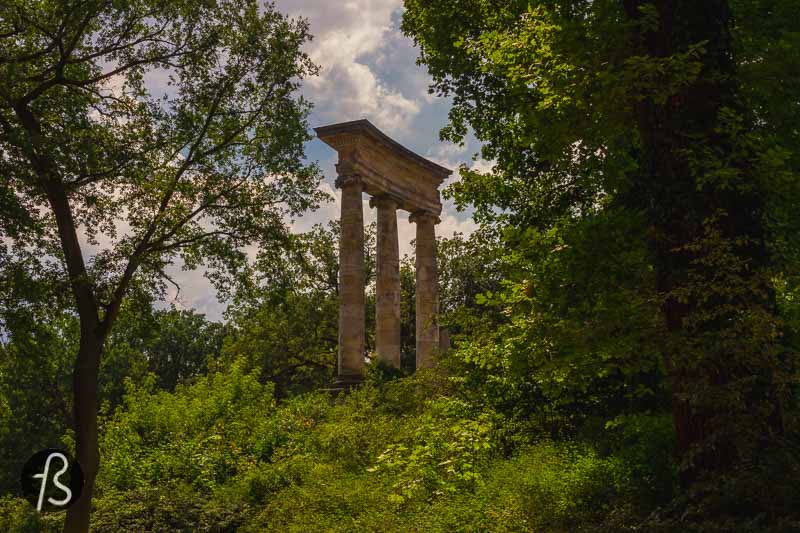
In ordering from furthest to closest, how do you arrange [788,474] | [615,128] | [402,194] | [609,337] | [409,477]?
[402,194] → [409,477] → [615,128] → [609,337] → [788,474]

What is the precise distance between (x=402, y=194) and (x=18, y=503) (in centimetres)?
3127

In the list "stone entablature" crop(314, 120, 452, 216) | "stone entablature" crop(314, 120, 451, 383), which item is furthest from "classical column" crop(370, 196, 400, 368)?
"stone entablature" crop(314, 120, 452, 216)

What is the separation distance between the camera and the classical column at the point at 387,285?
161 ft

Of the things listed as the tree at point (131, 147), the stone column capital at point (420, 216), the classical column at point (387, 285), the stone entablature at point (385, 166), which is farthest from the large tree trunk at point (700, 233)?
the stone column capital at point (420, 216)

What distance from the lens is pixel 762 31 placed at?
15.1 metres

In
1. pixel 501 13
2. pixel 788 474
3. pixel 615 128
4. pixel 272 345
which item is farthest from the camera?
pixel 272 345

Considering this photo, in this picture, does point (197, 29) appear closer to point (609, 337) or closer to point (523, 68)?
point (523, 68)

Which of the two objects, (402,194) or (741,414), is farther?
(402,194)

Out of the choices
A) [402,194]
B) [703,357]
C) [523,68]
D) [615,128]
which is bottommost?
[703,357]

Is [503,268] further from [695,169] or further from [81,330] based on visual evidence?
[81,330]

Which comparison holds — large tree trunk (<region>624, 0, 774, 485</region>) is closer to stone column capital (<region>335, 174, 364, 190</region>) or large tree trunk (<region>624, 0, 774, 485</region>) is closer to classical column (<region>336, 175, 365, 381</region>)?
classical column (<region>336, 175, 365, 381</region>)

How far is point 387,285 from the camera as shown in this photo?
4997 centimetres

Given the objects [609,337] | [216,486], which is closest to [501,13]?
[609,337]

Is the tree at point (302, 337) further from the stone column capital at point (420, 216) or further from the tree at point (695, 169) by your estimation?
the tree at point (695, 169)
